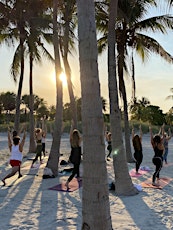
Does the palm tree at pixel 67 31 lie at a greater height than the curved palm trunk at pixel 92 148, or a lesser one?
greater

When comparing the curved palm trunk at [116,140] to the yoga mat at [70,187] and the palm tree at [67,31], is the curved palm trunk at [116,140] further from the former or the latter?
the palm tree at [67,31]

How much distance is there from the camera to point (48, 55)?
766 inches

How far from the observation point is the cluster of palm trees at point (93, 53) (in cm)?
379

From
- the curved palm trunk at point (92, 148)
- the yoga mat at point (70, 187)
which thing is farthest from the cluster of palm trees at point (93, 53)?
the yoga mat at point (70, 187)

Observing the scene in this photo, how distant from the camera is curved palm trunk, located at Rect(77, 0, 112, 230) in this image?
12.4 feet

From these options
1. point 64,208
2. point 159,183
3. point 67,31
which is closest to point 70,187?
point 64,208

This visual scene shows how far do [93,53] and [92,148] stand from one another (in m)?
1.22

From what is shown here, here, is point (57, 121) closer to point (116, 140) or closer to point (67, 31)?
point (116, 140)

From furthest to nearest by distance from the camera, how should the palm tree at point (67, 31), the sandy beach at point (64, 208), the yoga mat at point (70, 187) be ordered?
the palm tree at point (67, 31)
the yoga mat at point (70, 187)
the sandy beach at point (64, 208)

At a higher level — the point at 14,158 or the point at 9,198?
the point at 14,158

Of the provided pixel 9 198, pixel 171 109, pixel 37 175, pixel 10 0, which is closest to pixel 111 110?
pixel 9 198

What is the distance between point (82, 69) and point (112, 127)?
4101 millimetres

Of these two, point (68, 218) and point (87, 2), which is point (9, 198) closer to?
point (68, 218)

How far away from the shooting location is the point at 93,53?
154 inches
